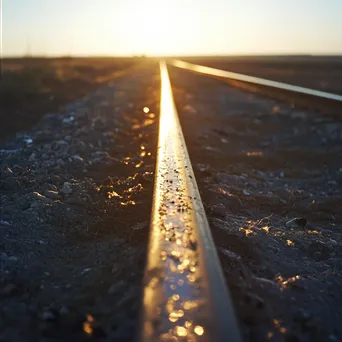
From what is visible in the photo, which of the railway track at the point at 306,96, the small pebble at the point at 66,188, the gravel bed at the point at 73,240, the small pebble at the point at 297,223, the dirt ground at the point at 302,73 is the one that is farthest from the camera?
the dirt ground at the point at 302,73

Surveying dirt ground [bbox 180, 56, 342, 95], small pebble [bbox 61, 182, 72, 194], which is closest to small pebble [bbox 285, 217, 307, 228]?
small pebble [bbox 61, 182, 72, 194]

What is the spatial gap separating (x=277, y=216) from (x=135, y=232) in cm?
114

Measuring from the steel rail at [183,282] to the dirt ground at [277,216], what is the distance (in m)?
0.21

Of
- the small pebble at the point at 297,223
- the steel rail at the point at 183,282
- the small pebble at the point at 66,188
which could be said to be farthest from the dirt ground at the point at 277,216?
the small pebble at the point at 66,188

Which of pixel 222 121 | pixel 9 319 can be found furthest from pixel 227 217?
pixel 222 121

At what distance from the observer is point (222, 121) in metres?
7.45

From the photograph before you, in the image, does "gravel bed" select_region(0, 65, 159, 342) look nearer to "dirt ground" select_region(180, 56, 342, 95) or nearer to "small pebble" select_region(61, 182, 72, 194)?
"small pebble" select_region(61, 182, 72, 194)

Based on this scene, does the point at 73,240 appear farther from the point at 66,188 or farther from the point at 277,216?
the point at 277,216

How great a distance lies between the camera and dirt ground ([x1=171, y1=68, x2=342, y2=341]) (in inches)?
63.0

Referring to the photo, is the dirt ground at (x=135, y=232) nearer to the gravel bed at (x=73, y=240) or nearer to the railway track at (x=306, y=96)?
the gravel bed at (x=73, y=240)

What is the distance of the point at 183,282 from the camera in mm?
1402

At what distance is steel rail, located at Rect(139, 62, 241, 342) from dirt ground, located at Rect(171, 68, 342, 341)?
0.69 ft

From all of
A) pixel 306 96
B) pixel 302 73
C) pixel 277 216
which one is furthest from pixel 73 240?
pixel 302 73

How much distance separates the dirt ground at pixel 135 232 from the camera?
1551mm
